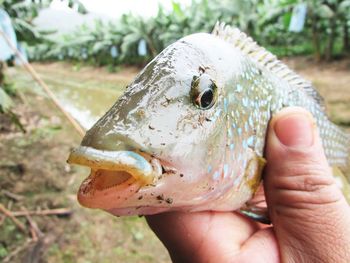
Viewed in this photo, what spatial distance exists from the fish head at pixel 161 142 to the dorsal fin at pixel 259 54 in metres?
0.32

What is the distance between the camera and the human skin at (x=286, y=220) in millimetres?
1473

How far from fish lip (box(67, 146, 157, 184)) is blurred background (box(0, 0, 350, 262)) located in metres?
1.10

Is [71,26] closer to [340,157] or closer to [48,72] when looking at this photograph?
[48,72]

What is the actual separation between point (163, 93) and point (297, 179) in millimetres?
703

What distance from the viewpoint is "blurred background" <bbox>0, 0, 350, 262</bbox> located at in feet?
11.4

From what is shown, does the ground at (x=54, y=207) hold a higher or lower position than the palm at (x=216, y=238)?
lower

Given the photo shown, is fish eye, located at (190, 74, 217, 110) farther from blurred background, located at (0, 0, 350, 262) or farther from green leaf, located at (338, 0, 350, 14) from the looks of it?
green leaf, located at (338, 0, 350, 14)

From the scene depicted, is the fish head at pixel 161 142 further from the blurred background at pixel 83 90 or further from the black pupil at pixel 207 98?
the blurred background at pixel 83 90

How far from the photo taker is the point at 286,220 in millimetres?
1553

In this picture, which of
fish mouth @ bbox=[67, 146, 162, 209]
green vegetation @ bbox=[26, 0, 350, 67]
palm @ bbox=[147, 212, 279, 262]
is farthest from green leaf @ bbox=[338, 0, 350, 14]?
fish mouth @ bbox=[67, 146, 162, 209]

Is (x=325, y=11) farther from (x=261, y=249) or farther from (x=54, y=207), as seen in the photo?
(x=261, y=249)

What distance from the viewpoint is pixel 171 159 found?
1.14 meters

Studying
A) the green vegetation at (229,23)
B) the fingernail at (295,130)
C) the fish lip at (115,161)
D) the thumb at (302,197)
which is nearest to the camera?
the fish lip at (115,161)

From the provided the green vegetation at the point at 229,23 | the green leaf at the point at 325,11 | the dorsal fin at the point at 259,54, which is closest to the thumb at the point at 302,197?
the dorsal fin at the point at 259,54
